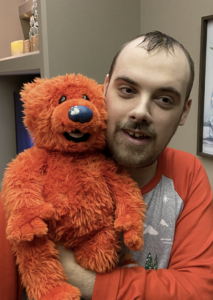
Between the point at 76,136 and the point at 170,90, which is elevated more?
the point at 170,90

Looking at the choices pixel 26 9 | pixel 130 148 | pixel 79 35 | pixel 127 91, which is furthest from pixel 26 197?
pixel 26 9

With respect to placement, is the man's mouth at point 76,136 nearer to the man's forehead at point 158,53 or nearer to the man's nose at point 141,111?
the man's nose at point 141,111

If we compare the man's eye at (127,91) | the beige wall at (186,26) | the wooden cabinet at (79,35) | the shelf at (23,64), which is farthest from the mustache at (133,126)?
the shelf at (23,64)

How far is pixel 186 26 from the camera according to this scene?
1526 millimetres

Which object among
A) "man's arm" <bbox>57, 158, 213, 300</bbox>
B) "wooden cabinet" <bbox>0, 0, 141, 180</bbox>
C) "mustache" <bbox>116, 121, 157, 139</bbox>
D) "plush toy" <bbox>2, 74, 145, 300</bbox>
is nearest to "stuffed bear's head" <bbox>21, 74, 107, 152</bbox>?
"plush toy" <bbox>2, 74, 145, 300</bbox>

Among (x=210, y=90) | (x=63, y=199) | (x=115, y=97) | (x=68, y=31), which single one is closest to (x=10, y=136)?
(x=68, y=31)

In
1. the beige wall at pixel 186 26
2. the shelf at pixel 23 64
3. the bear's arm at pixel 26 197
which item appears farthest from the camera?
the shelf at pixel 23 64

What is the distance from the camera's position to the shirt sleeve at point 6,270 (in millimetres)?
679

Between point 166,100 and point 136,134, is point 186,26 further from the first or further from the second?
point 136,134

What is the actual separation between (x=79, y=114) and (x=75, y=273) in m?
0.37

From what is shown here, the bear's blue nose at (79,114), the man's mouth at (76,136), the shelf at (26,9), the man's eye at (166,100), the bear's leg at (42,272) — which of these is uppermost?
the shelf at (26,9)

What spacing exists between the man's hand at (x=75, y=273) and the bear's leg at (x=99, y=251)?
16mm

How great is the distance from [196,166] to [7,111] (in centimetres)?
225

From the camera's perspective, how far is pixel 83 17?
1666 mm
